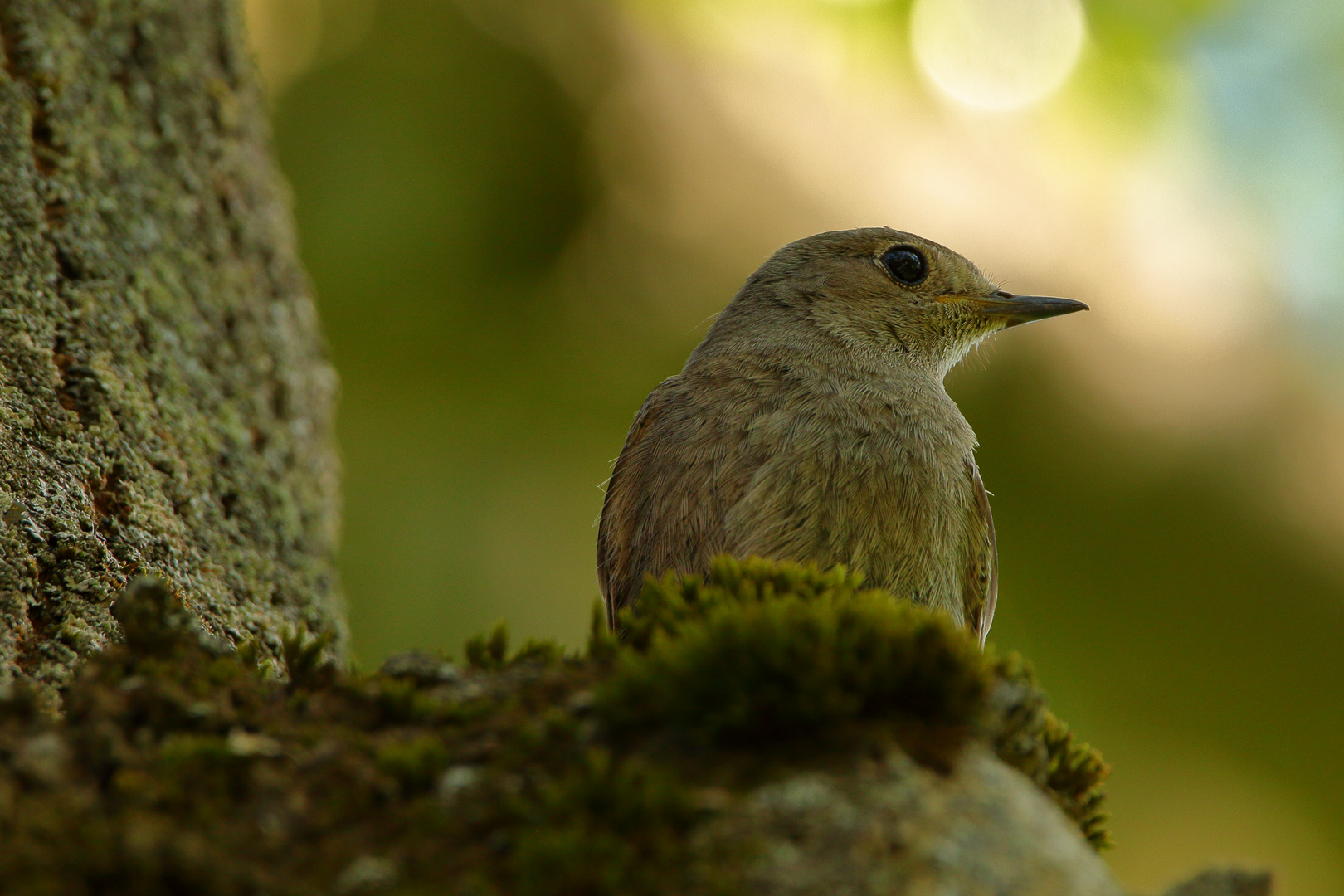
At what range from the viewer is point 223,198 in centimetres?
497

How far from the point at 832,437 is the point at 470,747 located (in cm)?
251

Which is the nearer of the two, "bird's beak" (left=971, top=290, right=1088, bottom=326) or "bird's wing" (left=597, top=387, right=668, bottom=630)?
"bird's wing" (left=597, top=387, right=668, bottom=630)

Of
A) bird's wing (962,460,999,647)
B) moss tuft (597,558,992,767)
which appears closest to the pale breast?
bird's wing (962,460,999,647)

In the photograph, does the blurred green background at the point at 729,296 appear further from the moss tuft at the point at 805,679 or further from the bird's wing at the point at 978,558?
the moss tuft at the point at 805,679

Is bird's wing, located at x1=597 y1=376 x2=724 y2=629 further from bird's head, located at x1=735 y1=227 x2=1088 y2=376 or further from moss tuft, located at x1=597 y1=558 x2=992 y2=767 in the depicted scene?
moss tuft, located at x1=597 y1=558 x2=992 y2=767

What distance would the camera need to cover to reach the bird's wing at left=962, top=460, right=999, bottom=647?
15.9 ft

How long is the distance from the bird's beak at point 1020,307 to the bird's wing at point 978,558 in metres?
1.25

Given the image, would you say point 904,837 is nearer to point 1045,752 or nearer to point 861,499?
point 1045,752

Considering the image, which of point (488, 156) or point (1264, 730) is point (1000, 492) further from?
point (488, 156)

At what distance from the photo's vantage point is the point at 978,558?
4879 mm

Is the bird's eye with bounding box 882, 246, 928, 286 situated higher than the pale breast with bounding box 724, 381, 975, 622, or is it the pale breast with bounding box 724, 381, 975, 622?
the bird's eye with bounding box 882, 246, 928, 286

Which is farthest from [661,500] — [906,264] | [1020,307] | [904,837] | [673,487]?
[904,837]

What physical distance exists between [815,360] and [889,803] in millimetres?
3315

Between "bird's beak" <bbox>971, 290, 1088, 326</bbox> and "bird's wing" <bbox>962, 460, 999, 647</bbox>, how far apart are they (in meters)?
1.25
